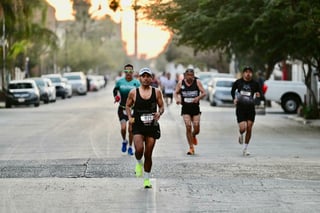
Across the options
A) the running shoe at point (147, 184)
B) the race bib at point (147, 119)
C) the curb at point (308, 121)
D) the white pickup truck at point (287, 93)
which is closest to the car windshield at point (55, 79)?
the white pickup truck at point (287, 93)

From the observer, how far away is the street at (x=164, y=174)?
11.1m

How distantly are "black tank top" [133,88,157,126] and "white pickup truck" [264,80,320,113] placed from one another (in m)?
26.0

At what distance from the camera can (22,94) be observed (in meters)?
46.7

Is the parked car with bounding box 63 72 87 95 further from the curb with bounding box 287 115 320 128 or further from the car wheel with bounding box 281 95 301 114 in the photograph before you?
the curb with bounding box 287 115 320 128

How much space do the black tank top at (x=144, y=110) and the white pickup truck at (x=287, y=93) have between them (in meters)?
26.0

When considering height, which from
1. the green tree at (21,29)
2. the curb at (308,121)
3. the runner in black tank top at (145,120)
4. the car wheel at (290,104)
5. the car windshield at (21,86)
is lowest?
the curb at (308,121)

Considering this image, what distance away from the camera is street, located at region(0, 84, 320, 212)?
11.1 metres

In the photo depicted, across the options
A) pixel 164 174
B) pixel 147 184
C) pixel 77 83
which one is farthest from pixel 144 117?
pixel 77 83

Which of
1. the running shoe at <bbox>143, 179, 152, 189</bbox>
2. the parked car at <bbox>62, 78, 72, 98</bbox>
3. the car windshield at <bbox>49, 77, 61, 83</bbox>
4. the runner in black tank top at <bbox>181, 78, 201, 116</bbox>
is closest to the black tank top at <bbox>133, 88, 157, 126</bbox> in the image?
the running shoe at <bbox>143, 179, 152, 189</bbox>

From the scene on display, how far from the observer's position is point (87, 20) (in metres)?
138

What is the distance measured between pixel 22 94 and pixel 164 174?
33.4m

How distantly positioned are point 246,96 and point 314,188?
18.4 feet

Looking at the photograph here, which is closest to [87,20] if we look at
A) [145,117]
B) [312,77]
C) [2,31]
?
[2,31]

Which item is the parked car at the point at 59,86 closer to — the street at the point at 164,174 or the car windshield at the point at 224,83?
the car windshield at the point at 224,83
